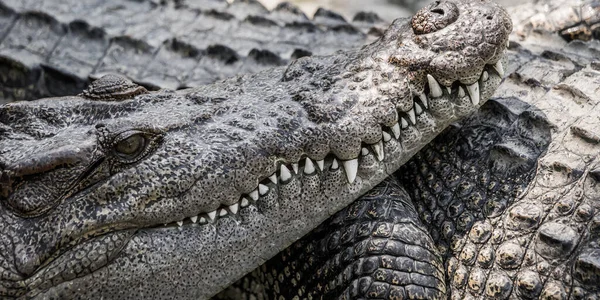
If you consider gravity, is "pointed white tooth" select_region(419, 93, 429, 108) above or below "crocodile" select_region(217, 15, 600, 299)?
above

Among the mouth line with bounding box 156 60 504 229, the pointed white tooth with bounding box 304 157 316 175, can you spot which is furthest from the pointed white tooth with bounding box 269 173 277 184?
the pointed white tooth with bounding box 304 157 316 175

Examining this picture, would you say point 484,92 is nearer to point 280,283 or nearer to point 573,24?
point 280,283

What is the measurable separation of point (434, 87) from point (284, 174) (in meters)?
0.60

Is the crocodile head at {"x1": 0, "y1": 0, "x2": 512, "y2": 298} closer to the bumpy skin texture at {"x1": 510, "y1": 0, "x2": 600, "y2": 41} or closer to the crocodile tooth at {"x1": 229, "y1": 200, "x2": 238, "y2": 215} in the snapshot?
the crocodile tooth at {"x1": 229, "y1": 200, "x2": 238, "y2": 215}

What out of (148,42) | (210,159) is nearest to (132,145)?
Answer: (210,159)

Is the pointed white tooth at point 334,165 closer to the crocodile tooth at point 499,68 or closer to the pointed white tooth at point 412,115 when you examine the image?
the pointed white tooth at point 412,115

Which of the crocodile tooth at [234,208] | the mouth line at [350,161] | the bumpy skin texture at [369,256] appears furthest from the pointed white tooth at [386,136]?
the crocodile tooth at [234,208]

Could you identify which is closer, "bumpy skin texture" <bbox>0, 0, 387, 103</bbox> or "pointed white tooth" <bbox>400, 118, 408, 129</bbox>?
"pointed white tooth" <bbox>400, 118, 408, 129</bbox>

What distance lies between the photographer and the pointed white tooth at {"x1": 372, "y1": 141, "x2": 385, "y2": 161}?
261cm

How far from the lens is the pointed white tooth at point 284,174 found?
2.56 meters

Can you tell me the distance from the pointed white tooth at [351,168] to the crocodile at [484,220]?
7.7 inches

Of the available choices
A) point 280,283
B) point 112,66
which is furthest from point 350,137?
point 112,66

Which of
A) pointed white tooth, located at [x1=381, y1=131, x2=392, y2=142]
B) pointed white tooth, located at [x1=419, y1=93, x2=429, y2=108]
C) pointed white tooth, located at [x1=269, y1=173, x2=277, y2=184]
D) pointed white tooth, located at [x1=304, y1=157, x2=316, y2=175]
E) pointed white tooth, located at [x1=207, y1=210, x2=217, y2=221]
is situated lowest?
pointed white tooth, located at [x1=207, y1=210, x2=217, y2=221]

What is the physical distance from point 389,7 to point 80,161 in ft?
15.1
